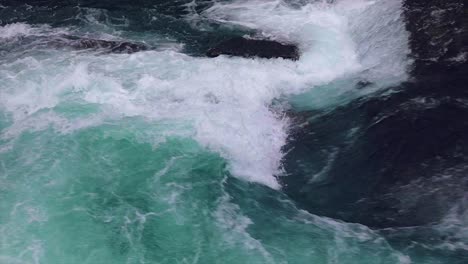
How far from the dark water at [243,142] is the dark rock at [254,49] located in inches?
13.3

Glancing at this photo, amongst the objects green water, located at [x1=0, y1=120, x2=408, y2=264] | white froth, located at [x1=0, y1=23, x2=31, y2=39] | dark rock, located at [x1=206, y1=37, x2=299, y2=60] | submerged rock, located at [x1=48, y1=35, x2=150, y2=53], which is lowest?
green water, located at [x1=0, y1=120, x2=408, y2=264]

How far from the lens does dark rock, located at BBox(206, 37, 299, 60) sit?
49.3 feet

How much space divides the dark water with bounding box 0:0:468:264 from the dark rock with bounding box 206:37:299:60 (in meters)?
0.34

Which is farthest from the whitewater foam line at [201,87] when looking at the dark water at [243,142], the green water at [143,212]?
the green water at [143,212]

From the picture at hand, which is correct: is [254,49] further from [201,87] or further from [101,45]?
[101,45]

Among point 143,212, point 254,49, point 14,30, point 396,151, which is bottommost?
point 143,212

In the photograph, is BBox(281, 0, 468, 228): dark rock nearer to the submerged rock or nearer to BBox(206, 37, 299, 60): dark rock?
BBox(206, 37, 299, 60): dark rock

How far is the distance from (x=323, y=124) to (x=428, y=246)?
4068mm

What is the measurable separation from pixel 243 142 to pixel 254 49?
3.91m

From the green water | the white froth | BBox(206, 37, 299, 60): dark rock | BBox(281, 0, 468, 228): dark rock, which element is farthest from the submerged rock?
BBox(281, 0, 468, 228): dark rock

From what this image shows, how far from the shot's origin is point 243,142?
41.1 ft

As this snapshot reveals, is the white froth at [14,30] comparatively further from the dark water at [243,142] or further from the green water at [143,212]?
the green water at [143,212]

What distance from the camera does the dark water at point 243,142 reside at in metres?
10.5

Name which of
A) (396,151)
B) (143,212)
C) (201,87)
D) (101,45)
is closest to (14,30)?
(101,45)
